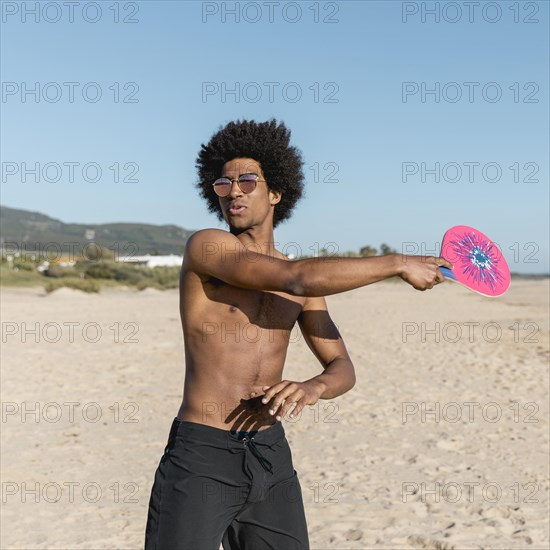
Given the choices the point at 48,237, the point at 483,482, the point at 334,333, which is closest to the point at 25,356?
the point at 483,482

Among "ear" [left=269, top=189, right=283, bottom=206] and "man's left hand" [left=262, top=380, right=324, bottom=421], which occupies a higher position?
"ear" [left=269, top=189, right=283, bottom=206]

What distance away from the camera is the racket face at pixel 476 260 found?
8.86 feet

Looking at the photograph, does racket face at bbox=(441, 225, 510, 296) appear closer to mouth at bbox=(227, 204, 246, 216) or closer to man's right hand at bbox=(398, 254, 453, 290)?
man's right hand at bbox=(398, 254, 453, 290)

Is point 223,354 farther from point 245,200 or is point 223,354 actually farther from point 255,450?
point 245,200

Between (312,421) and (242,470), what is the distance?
5.99 m

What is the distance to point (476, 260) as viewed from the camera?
2.84m

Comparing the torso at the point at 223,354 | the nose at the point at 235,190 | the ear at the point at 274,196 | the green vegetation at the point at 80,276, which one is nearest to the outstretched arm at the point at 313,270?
the torso at the point at 223,354

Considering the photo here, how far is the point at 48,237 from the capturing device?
109000mm

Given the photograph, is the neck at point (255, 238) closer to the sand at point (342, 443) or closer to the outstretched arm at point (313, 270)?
the outstretched arm at point (313, 270)

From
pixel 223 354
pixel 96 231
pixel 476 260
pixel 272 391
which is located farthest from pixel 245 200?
pixel 96 231

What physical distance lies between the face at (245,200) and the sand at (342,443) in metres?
2.93

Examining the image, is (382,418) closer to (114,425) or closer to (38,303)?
(114,425)

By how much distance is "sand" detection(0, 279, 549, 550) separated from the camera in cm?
539

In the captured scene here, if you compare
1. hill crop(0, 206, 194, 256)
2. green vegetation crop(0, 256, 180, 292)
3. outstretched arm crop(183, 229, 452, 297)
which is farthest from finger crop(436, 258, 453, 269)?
hill crop(0, 206, 194, 256)
